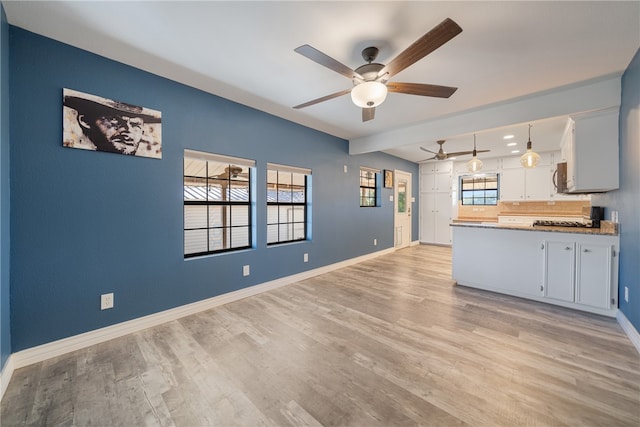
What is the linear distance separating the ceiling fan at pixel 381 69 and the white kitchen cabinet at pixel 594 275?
247 cm

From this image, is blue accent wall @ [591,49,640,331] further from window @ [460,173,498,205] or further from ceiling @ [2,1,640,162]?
window @ [460,173,498,205]

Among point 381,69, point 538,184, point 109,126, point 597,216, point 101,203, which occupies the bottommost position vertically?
point 597,216

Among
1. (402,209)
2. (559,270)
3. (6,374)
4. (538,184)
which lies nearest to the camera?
(6,374)

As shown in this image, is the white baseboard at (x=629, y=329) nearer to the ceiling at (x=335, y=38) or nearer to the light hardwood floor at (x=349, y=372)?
the light hardwood floor at (x=349, y=372)

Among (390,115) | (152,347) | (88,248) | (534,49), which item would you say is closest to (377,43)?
(534,49)


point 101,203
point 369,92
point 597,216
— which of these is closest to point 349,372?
point 369,92

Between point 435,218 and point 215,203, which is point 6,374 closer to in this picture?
point 215,203

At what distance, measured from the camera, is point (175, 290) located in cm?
268

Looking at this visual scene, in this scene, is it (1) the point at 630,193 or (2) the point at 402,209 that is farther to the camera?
(2) the point at 402,209

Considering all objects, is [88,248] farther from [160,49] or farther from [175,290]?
[160,49]

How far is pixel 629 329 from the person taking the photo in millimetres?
2252

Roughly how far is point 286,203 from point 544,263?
11.6 ft

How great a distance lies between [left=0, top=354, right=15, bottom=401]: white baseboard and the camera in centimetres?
159

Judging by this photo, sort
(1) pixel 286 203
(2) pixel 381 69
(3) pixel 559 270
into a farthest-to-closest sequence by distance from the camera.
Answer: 1. (1) pixel 286 203
2. (3) pixel 559 270
3. (2) pixel 381 69
